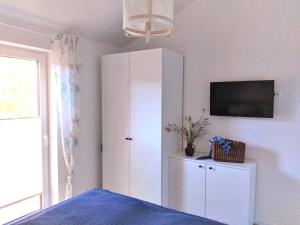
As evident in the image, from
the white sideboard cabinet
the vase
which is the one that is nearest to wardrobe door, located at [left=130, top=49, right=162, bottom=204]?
the white sideboard cabinet

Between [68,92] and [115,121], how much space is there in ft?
2.32

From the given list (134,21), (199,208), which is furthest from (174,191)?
(134,21)

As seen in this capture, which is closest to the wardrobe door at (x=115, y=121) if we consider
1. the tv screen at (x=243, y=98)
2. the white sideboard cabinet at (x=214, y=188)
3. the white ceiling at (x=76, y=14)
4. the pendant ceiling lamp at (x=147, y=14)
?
the white ceiling at (x=76, y=14)

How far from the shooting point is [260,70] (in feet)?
8.57

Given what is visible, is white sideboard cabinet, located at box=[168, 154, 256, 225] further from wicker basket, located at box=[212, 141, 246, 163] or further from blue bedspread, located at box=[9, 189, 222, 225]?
blue bedspread, located at box=[9, 189, 222, 225]

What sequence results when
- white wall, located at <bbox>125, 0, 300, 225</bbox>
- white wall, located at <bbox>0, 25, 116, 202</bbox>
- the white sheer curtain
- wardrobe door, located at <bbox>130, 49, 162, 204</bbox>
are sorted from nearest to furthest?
white wall, located at <bbox>125, 0, 300, 225</bbox> → the white sheer curtain → wardrobe door, located at <bbox>130, 49, 162, 204</bbox> → white wall, located at <bbox>0, 25, 116, 202</bbox>

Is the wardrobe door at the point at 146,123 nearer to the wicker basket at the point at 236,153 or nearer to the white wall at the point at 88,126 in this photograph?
the white wall at the point at 88,126

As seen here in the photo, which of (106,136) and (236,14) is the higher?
(236,14)

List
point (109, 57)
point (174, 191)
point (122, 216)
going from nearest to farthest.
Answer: point (122, 216)
point (174, 191)
point (109, 57)

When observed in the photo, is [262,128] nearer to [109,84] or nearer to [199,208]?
Answer: [199,208]

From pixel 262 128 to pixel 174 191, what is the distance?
126 cm

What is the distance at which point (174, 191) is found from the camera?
287 centimetres

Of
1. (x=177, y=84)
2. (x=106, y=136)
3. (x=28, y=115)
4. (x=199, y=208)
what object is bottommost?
(x=199, y=208)

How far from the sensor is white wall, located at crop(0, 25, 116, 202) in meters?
2.95
